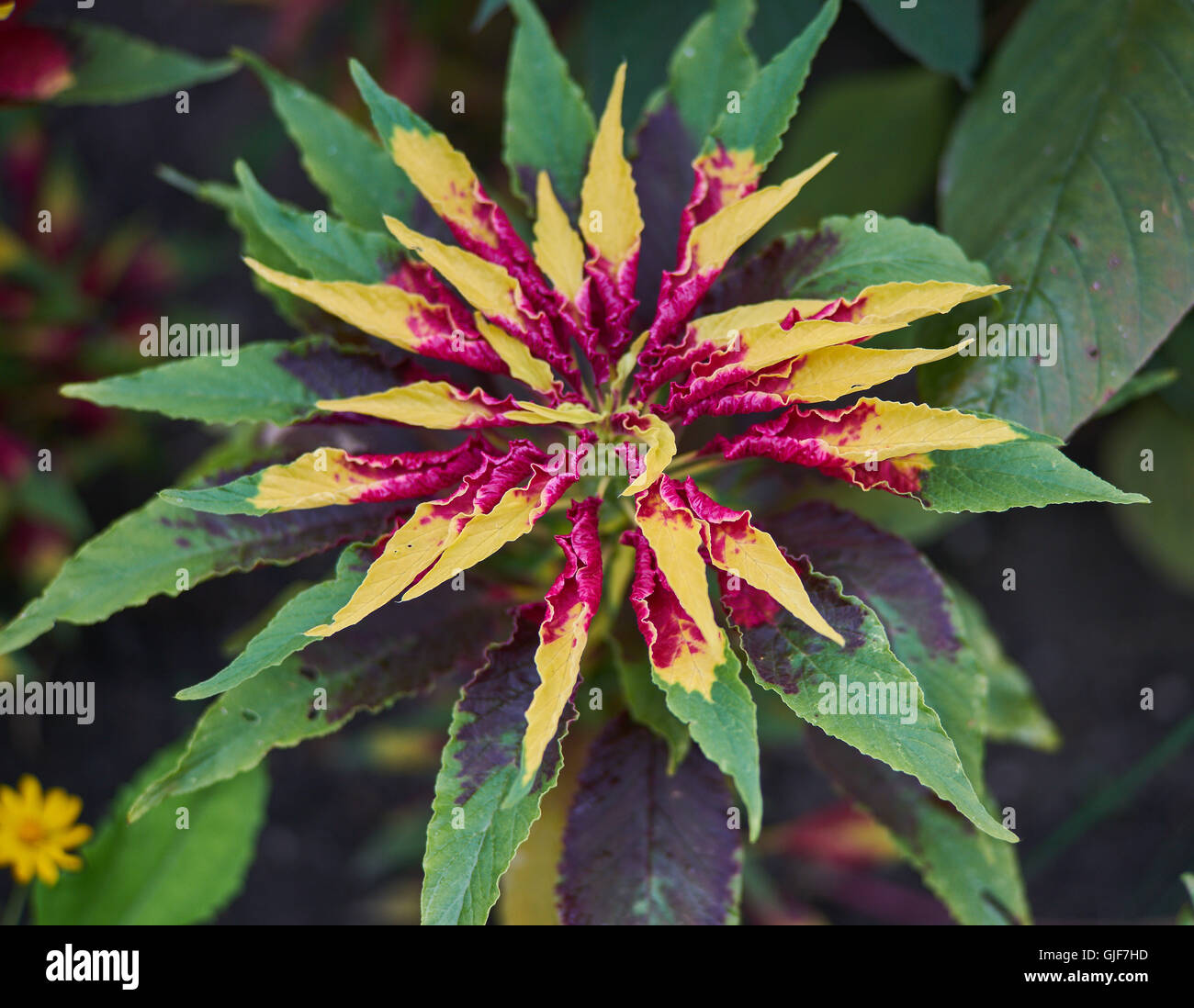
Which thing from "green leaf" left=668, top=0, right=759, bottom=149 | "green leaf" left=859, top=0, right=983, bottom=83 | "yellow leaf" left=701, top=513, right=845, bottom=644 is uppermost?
"green leaf" left=859, top=0, right=983, bottom=83

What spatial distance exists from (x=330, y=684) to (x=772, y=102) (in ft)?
1.88

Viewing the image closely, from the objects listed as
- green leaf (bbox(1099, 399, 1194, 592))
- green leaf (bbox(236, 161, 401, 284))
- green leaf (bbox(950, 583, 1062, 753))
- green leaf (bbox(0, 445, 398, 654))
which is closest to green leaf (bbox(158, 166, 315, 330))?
green leaf (bbox(236, 161, 401, 284))

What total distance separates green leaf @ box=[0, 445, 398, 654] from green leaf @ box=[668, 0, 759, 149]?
1.41 feet

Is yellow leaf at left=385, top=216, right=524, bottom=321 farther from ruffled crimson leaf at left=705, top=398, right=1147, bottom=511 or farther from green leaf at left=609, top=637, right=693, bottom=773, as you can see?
green leaf at left=609, top=637, right=693, bottom=773

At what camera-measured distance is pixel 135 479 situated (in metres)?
1.82

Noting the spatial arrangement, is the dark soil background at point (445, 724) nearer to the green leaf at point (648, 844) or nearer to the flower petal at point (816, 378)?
the green leaf at point (648, 844)

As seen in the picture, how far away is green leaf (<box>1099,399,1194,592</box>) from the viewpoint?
1502 millimetres

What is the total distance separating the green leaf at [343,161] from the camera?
2.90ft

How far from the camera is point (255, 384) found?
2.71ft

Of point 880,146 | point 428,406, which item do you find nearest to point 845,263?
point 428,406

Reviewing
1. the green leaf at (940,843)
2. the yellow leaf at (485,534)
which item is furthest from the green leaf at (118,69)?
the green leaf at (940,843)

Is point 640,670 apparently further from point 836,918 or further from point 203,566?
point 836,918

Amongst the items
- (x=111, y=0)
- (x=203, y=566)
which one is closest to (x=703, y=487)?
(x=203, y=566)
